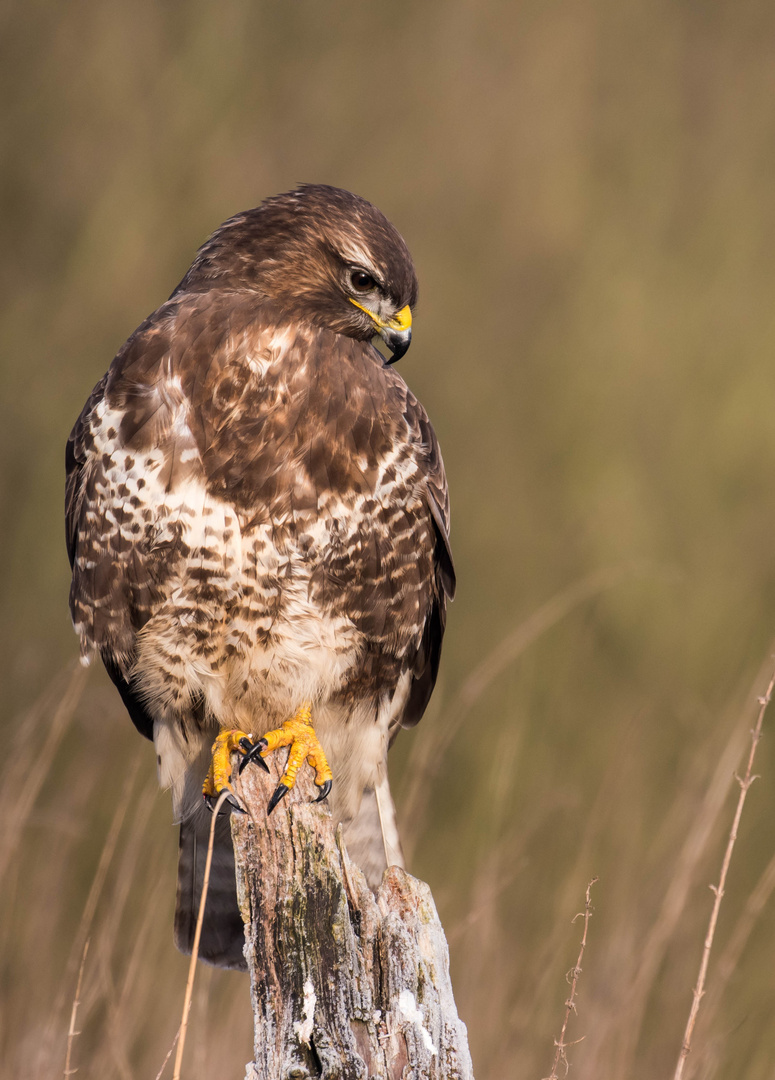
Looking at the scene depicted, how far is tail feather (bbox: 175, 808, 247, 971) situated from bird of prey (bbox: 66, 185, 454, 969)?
0.01 m

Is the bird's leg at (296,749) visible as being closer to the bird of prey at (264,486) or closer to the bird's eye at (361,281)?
the bird of prey at (264,486)

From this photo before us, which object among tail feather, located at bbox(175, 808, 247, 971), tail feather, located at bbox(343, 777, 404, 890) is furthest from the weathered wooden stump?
tail feather, located at bbox(343, 777, 404, 890)

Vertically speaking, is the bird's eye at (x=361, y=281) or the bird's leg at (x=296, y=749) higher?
the bird's eye at (x=361, y=281)

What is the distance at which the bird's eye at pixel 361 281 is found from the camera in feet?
6.93

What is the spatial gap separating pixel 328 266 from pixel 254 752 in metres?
0.92

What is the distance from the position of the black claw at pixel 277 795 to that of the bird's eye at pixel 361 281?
0.92 metres

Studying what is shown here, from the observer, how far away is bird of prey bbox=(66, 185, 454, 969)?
6.81 ft

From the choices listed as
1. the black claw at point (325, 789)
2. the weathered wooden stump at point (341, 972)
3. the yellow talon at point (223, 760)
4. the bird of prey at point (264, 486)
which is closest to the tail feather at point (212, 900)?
the bird of prey at point (264, 486)

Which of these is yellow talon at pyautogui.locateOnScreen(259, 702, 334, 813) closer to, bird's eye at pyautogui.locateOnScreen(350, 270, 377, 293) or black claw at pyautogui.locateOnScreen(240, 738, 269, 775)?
black claw at pyautogui.locateOnScreen(240, 738, 269, 775)

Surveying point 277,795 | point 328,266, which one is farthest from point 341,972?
point 328,266

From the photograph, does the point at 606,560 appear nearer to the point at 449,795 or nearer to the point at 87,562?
the point at 449,795

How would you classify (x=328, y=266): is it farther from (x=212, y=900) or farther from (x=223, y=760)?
(x=212, y=900)

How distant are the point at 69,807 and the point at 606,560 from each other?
7.26 ft

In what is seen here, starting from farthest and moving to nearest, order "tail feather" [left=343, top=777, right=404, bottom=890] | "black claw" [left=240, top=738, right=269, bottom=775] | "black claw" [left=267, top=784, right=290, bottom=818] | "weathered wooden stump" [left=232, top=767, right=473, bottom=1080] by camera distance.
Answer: "tail feather" [left=343, top=777, right=404, bottom=890]
"black claw" [left=240, top=738, right=269, bottom=775]
"black claw" [left=267, top=784, right=290, bottom=818]
"weathered wooden stump" [left=232, top=767, right=473, bottom=1080]
